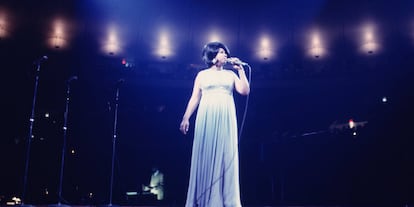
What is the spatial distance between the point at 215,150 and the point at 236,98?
17.3 ft

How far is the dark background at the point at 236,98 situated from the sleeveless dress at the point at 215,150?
3503mm

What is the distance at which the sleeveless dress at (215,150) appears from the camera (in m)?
2.45

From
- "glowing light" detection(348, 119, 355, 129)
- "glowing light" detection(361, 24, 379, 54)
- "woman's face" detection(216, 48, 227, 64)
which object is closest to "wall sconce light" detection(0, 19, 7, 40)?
"woman's face" detection(216, 48, 227, 64)

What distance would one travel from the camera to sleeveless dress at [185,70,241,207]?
2.45 metres

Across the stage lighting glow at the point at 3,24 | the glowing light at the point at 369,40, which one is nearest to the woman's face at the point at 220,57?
the stage lighting glow at the point at 3,24

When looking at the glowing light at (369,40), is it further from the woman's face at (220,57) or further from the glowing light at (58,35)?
the glowing light at (58,35)

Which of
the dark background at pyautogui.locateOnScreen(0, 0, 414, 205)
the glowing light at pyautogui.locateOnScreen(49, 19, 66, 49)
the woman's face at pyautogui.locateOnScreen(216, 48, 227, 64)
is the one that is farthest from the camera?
the glowing light at pyautogui.locateOnScreen(49, 19, 66, 49)

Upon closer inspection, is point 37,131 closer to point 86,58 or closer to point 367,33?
point 86,58

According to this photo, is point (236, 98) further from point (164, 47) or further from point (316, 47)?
point (316, 47)

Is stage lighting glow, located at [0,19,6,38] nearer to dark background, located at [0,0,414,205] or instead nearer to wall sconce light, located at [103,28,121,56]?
dark background, located at [0,0,414,205]

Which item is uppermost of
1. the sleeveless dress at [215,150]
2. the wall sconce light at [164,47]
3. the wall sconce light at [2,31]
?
the wall sconce light at [164,47]

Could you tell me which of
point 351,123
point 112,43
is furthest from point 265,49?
point 112,43

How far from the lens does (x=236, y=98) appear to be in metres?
7.72

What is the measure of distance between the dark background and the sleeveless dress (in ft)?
11.5
